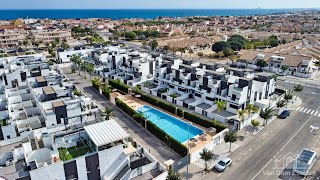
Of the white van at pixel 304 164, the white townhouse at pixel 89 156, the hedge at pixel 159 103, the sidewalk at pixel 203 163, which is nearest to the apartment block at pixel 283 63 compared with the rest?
the hedge at pixel 159 103

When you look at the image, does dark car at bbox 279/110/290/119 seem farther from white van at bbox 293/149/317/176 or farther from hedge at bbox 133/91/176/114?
hedge at bbox 133/91/176/114

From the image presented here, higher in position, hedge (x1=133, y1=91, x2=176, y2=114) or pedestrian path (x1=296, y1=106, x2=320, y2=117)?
hedge (x1=133, y1=91, x2=176, y2=114)

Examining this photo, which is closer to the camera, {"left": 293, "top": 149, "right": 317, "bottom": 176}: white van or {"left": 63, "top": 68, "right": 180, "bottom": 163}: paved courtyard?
{"left": 293, "top": 149, "right": 317, "bottom": 176}: white van

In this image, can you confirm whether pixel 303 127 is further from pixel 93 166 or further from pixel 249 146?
pixel 93 166

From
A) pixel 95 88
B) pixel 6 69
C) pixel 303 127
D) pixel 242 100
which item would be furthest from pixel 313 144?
pixel 6 69

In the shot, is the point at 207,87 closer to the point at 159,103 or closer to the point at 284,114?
the point at 159,103

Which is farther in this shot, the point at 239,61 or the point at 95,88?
the point at 239,61

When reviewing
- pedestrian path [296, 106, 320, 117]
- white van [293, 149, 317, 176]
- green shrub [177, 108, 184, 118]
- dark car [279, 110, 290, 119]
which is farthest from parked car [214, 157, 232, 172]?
pedestrian path [296, 106, 320, 117]

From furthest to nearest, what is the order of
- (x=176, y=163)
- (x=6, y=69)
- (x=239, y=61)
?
(x=239, y=61)
(x=6, y=69)
(x=176, y=163)
